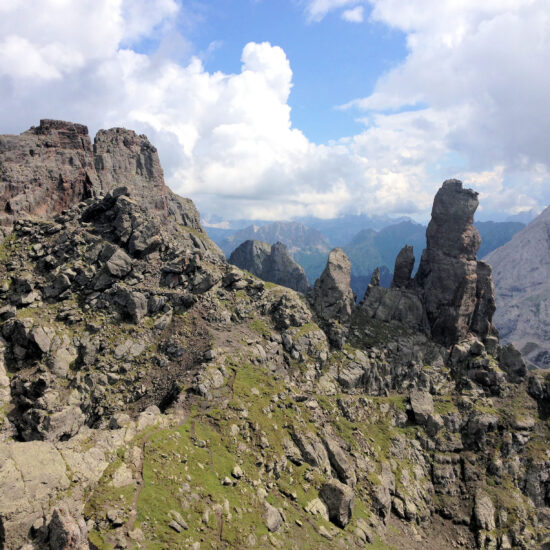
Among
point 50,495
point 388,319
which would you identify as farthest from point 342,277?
point 50,495

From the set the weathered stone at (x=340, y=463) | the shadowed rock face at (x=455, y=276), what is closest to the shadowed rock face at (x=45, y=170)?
the weathered stone at (x=340, y=463)

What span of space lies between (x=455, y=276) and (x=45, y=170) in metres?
133

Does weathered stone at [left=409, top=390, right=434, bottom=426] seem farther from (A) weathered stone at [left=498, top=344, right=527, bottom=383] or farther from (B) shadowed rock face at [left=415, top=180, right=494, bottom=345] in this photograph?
(A) weathered stone at [left=498, top=344, right=527, bottom=383]

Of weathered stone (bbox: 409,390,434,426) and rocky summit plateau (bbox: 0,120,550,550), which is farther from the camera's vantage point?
weathered stone (bbox: 409,390,434,426)

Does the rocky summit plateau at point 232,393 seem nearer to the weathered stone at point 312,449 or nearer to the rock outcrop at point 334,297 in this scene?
the weathered stone at point 312,449

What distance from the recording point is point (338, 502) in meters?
62.8

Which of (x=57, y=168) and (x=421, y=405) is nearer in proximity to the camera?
(x=421, y=405)

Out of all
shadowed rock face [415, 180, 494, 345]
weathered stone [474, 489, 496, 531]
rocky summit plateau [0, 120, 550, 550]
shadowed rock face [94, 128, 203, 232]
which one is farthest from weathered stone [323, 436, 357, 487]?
shadowed rock face [94, 128, 203, 232]

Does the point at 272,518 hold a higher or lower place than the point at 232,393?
lower

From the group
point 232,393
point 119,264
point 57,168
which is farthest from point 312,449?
point 57,168

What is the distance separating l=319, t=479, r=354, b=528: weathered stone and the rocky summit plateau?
44 cm

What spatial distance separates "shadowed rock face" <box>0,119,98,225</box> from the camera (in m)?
105

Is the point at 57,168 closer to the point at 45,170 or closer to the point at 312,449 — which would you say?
the point at 45,170

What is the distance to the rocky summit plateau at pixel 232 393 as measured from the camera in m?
48.2
